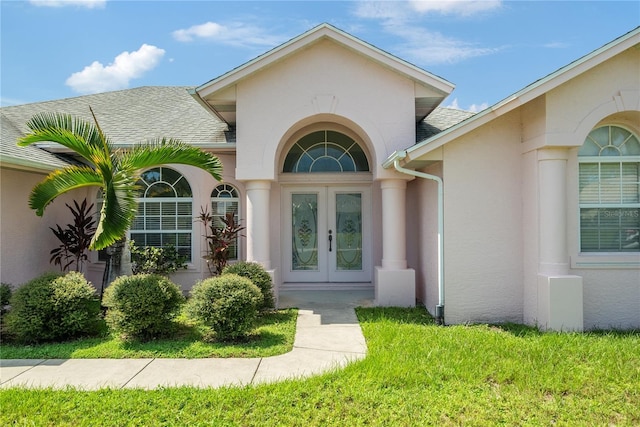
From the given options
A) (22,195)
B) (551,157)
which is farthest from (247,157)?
(551,157)

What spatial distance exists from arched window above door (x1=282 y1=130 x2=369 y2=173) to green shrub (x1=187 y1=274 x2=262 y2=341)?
4928 millimetres

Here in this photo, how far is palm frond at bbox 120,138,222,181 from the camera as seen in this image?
7559 mm

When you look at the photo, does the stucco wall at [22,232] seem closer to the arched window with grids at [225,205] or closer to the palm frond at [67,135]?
the palm frond at [67,135]

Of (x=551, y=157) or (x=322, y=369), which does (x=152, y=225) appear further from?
(x=551, y=157)

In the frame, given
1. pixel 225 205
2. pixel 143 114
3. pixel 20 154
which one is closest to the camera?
pixel 20 154

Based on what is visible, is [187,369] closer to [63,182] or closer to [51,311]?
[51,311]

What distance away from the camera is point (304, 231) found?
11.2 m

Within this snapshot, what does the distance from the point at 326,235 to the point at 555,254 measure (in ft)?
18.3

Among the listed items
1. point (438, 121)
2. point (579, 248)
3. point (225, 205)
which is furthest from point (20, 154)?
point (579, 248)

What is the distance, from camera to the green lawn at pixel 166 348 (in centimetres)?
623

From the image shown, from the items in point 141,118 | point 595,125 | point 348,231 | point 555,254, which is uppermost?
point 141,118

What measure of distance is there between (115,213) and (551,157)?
24.7ft

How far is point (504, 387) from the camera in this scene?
4.96 metres

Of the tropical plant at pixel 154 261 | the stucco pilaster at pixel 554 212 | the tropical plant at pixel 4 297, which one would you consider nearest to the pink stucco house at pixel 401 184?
the stucco pilaster at pixel 554 212
